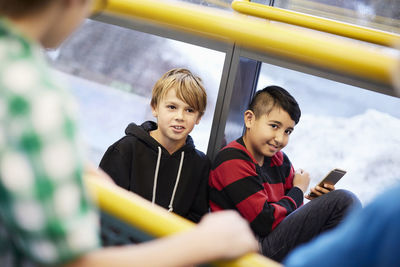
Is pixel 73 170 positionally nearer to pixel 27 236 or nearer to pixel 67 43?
pixel 27 236

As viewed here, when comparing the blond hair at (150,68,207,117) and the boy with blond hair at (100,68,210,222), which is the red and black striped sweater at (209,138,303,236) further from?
the blond hair at (150,68,207,117)

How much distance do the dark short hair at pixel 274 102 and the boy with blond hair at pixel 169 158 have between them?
8.6 inches

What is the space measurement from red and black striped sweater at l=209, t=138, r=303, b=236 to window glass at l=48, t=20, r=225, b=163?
347mm

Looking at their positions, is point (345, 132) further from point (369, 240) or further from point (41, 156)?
point (41, 156)

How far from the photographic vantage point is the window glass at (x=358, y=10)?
1.72 meters

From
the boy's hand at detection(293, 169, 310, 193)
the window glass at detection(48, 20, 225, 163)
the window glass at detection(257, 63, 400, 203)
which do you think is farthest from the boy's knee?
the window glass at detection(48, 20, 225, 163)

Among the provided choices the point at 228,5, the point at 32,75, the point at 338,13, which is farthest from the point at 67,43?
the point at 32,75

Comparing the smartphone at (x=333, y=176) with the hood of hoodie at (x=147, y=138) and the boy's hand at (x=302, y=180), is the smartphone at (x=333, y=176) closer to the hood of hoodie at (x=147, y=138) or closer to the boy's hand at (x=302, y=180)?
the boy's hand at (x=302, y=180)

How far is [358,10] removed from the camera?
1767mm

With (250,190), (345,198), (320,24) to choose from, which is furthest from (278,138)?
(320,24)

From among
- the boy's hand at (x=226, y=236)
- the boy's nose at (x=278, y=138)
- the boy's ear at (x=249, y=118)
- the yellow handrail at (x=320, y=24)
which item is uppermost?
the yellow handrail at (x=320, y=24)

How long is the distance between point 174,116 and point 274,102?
393mm

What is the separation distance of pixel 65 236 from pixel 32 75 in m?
0.16

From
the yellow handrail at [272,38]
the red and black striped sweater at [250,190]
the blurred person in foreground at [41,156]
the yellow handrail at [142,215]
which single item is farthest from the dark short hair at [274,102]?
the blurred person in foreground at [41,156]
